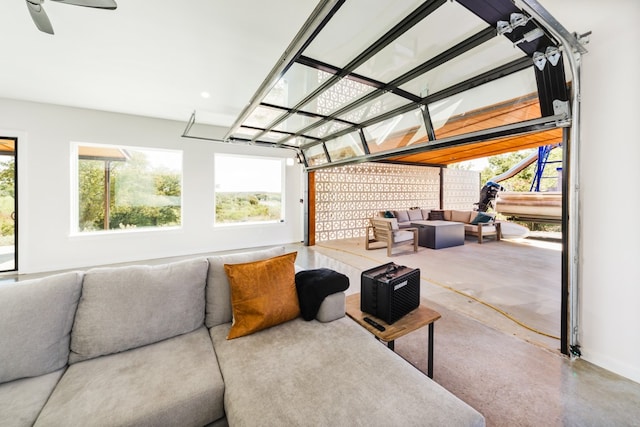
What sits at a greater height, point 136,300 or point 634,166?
point 634,166

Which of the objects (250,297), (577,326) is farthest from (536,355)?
(250,297)

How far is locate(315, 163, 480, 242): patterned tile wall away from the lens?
6.75 m

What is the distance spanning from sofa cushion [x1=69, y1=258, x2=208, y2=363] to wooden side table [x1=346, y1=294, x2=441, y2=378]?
3.68 ft

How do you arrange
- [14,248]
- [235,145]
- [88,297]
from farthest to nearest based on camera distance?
[235,145], [14,248], [88,297]

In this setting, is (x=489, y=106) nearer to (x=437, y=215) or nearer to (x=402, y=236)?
(x=402, y=236)

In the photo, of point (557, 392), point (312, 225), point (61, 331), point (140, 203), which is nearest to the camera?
point (61, 331)

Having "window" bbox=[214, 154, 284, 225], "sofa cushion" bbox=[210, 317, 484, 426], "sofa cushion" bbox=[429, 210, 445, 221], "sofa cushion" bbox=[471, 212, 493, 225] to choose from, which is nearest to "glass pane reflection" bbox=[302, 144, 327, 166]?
"window" bbox=[214, 154, 284, 225]

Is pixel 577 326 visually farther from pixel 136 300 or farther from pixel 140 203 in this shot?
pixel 140 203

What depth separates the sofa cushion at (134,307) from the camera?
137 centimetres

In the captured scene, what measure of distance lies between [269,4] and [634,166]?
9.90 ft

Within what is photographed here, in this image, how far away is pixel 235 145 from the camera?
5.68m

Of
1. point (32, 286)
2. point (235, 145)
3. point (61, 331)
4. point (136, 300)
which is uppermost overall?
point (235, 145)

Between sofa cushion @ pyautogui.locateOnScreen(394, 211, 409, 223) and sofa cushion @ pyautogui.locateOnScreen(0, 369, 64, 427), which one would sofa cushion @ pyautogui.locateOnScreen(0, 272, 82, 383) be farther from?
sofa cushion @ pyautogui.locateOnScreen(394, 211, 409, 223)

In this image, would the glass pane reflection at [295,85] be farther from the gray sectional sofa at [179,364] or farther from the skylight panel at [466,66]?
the gray sectional sofa at [179,364]
